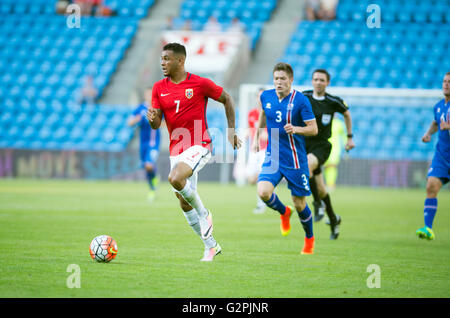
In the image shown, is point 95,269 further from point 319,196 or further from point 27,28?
point 27,28

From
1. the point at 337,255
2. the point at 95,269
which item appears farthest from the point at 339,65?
the point at 95,269

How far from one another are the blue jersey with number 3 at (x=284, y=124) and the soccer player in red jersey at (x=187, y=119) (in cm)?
85

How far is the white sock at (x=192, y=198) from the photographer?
23.6 ft

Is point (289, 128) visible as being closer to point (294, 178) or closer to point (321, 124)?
point (294, 178)

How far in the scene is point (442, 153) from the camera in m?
9.78

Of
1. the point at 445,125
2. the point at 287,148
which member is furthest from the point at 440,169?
the point at 287,148

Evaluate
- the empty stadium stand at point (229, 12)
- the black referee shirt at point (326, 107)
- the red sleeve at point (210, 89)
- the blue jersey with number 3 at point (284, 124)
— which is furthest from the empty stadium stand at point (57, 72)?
the red sleeve at point (210, 89)

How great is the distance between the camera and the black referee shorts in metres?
10.5

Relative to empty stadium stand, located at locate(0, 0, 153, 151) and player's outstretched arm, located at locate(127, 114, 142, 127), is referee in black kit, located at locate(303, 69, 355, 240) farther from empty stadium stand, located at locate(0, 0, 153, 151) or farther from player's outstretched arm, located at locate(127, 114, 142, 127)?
empty stadium stand, located at locate(0, 0, 153, 151)

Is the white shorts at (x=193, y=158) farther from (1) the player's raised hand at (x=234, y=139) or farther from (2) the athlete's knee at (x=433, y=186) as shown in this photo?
(2) the athlete's knee at (x=433, y=186)

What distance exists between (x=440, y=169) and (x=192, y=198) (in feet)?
13.8

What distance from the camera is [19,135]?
26.9m

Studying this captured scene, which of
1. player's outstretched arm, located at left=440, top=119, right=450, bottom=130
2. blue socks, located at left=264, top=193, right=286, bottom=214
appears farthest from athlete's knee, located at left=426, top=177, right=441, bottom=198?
blue socks, located at left=264, top=193, right=286, bottom=214

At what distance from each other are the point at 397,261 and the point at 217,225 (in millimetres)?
4161
